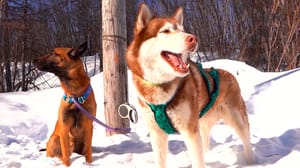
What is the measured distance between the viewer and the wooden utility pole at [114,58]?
4.30 meters

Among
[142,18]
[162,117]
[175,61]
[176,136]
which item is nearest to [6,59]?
[176,136]

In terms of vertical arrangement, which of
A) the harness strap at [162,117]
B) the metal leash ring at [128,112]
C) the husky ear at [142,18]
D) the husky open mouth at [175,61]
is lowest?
the metal leash ring at [128,112]

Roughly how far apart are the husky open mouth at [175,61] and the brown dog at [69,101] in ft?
4.28

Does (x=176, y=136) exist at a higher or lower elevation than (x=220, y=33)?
lower

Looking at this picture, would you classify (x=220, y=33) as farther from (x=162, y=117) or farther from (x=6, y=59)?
(x=162, y=117)

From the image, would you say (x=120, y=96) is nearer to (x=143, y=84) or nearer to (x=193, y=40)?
(x=143, y=84)

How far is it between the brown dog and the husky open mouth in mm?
1305

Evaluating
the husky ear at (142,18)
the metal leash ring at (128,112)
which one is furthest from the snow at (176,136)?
the husky ear at (142,18)

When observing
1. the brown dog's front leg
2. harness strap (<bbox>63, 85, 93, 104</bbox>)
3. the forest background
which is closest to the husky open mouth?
harness strap (<bbox>63, 85, 93, 104</bbox>)

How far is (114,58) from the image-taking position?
4.29 m

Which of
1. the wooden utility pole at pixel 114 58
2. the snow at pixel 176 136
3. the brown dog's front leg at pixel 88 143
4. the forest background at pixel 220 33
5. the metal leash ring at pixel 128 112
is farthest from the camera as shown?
the forest background at pixel 220 33

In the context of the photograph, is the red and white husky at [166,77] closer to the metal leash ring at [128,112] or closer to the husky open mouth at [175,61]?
the husky open mouth at [175,61]

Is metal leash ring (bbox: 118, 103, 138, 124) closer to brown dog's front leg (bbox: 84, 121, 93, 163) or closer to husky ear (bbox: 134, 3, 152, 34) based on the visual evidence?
brown dog's front leg (bbox: 84, 121, 93, 163)

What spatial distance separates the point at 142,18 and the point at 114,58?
1.68m
